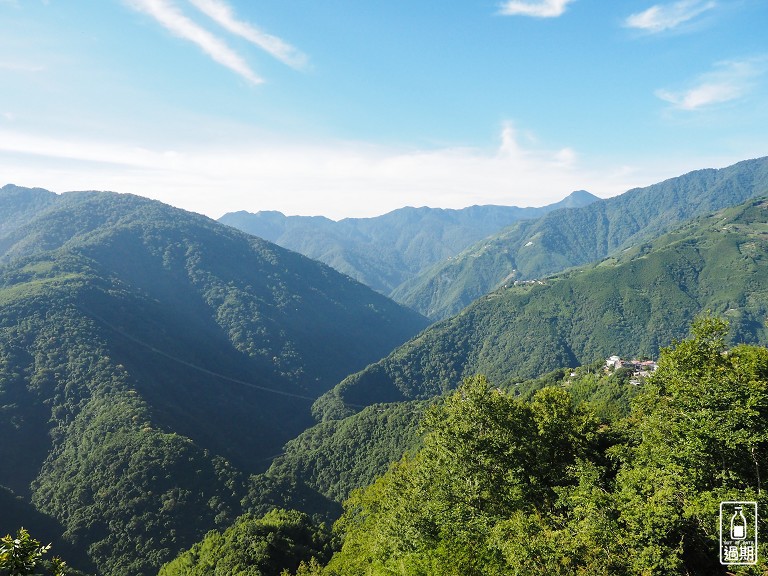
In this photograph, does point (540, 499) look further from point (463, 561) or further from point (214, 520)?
point (214, 520)

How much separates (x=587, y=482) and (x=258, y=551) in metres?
58.1

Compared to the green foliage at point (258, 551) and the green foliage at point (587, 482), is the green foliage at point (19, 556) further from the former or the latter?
the green foliage at point (258, 551)

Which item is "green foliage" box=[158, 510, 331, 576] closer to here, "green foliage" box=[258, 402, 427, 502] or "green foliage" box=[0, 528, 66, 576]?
"green foliage" box=[0, 528, 66, 576]

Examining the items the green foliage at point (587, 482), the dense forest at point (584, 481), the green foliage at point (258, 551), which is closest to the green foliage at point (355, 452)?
the green foliage at point (258, 551)

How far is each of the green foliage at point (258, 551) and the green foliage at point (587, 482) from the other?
31721mm

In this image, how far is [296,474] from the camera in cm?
16588

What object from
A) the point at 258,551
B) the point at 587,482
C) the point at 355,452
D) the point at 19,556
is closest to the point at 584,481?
the point at 587,482

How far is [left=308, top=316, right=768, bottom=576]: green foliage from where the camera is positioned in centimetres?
2120

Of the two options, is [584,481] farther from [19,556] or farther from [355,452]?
[355,452]

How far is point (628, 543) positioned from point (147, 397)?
200289 millimetres

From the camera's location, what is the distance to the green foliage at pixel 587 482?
21.2 meters

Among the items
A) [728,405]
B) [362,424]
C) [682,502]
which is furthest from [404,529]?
[362,424]

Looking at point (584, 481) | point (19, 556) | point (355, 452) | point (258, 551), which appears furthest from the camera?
point (355, 452)

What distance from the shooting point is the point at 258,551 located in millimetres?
66438
